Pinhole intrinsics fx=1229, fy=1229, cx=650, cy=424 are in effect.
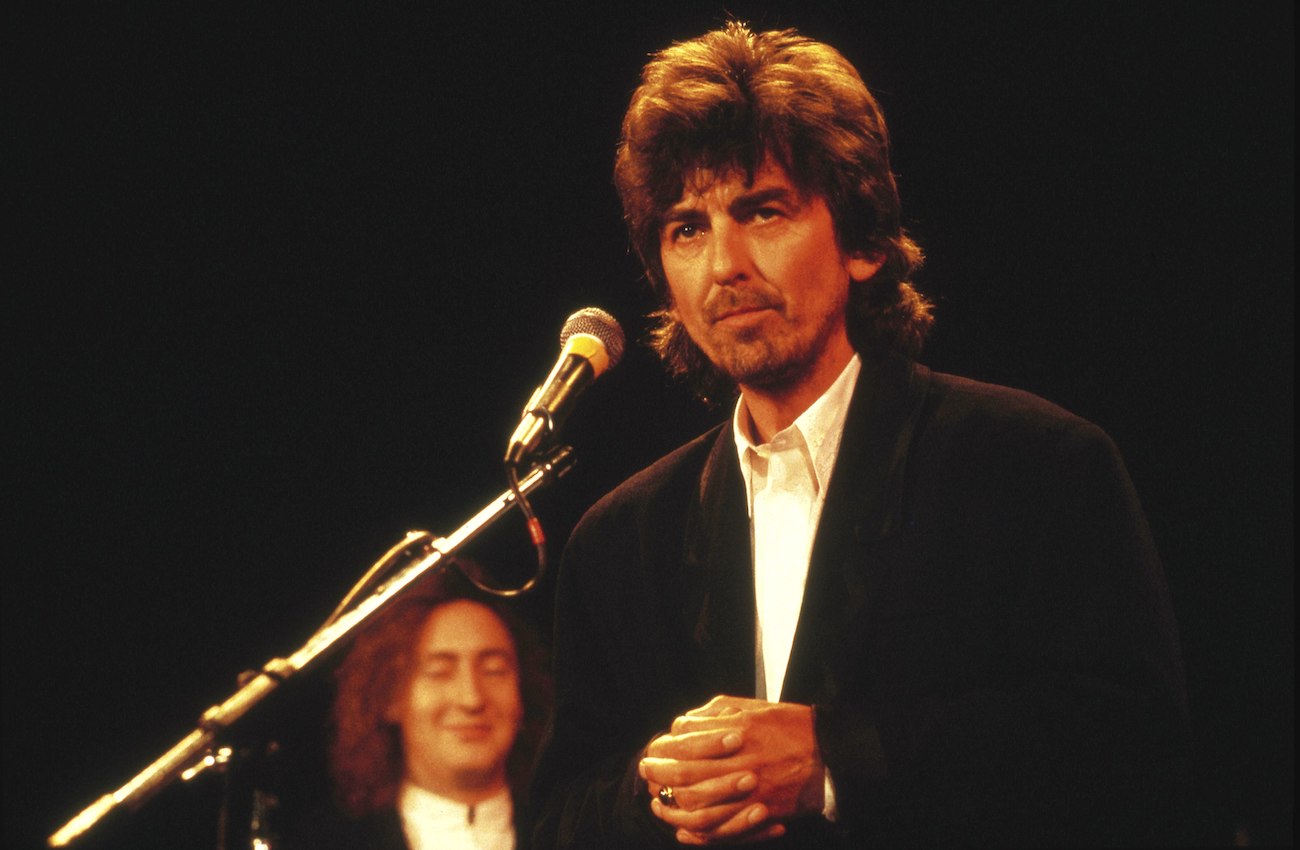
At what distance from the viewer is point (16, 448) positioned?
3.16m

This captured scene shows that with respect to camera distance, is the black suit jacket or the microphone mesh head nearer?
the black suit jacket

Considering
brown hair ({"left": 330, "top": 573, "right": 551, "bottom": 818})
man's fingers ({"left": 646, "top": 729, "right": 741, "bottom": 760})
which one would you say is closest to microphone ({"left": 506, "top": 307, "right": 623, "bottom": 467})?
man's fingers ({"left": 646, "top": 729, "right": 741, "bottom": 760})

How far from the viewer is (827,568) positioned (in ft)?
6.49

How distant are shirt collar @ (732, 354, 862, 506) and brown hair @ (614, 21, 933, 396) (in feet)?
0.32

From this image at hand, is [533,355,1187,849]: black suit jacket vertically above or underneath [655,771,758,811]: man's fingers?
above

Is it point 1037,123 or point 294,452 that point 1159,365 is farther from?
point 294,452

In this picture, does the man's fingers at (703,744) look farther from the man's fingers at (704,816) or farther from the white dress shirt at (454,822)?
the white dress shirt at (454,822)

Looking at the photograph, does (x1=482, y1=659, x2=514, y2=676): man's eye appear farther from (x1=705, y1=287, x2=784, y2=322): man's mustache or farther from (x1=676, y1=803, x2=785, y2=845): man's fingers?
(x1=676, y1=803, x2=785, y2=845): man's fingers

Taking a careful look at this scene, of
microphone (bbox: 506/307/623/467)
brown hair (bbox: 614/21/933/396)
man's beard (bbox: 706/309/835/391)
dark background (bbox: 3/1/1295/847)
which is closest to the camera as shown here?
microphone (bbox: 506/307/623/467)

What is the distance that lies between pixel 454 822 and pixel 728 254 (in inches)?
92.9

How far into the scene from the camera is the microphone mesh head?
202cm

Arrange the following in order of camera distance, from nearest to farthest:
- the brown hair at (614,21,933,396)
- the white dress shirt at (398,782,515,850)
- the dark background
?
the brown hair at (614,21,933,396) < the dark background < the white dress shirt at (398,782,515,850)

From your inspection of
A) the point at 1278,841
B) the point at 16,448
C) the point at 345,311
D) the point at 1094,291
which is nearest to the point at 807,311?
the point at 1094,291

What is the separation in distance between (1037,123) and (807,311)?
36.2 inches
